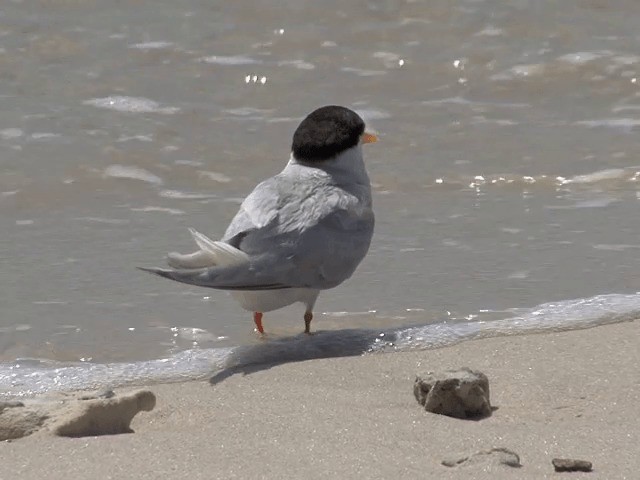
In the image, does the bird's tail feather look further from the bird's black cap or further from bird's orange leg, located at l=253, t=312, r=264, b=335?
the bird's black cap

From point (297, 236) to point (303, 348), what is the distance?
0.36m

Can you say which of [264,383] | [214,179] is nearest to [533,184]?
[214,179]

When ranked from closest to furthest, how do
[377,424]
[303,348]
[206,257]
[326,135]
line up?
[377,424], [206,257], [303,348], [326,135]

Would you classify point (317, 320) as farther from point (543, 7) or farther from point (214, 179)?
point (543, 7)

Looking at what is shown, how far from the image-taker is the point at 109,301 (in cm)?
494

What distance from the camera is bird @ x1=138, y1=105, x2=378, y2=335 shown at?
430 centimetres

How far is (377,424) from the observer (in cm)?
353

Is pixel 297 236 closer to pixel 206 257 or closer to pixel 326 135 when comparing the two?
pixel 206 257

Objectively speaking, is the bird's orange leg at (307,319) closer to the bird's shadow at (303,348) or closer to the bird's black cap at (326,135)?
the bird's shadow at (303,348)

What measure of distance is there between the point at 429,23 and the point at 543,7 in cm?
82

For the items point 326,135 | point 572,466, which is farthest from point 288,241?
point 572,466

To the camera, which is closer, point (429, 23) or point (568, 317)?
point (568, 317)

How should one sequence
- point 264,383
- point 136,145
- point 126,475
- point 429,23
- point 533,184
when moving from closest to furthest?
1. point 126,475
2. point 264,383
3. point 533,184
4. point 136,145
5. point 429,23

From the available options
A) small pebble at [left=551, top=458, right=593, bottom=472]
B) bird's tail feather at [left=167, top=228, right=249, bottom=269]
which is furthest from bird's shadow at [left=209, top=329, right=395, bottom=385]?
small pebble at [left=551, top=458, right=593, bottom=472]
